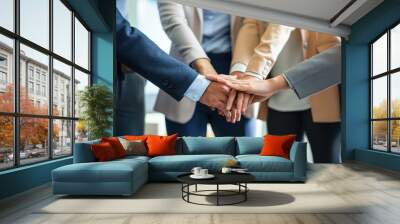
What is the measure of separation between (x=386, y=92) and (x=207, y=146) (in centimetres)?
357

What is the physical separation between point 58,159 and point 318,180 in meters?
3.73

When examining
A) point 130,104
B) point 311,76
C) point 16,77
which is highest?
point 311,76

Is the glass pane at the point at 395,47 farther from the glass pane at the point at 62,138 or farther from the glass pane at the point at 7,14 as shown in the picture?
the glass pane at the point at 7,14

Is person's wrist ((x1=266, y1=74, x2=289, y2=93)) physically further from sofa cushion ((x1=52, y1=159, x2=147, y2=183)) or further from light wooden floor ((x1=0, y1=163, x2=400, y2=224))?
sofa cushion ((x1=52, y1=159, x2=147, y2=183))

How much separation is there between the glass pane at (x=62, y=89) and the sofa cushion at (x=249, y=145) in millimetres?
2741

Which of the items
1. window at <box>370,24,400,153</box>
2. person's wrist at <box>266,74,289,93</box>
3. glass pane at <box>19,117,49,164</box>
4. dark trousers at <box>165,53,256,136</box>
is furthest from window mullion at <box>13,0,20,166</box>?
window at <box>370,24,400,153</box>

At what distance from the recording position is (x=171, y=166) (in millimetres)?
5324

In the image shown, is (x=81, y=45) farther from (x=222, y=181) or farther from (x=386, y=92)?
(x=386, y=92)

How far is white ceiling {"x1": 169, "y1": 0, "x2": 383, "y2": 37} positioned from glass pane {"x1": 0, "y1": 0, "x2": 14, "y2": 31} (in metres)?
3.15

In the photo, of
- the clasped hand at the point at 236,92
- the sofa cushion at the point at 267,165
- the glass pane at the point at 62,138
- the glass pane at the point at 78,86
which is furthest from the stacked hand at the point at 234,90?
the glass pane at the point at 62,138

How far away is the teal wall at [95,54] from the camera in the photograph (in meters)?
4.75

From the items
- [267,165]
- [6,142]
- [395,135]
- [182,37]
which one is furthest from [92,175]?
[395,135]

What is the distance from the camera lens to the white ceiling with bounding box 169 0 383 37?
21.3ft

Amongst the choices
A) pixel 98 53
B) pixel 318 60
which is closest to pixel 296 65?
pixel 318 60
